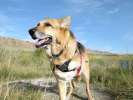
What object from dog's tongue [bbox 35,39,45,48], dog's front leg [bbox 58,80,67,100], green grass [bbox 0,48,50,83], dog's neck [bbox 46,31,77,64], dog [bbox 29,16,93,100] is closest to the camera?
dog's tongue [bbox 35,39,45,48]

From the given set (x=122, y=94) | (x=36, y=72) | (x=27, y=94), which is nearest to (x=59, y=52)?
(x=27, y=94)

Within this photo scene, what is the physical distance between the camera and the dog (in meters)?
6.50

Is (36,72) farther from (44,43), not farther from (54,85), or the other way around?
(44,43)

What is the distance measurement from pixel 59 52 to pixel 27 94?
1.24 metres

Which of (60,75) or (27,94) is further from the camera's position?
(27,94)

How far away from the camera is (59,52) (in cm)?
665

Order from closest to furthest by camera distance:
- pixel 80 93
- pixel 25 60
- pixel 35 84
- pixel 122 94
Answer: pixel 122 94, pixel 80 93, pixel 35 84, pixel 25 60

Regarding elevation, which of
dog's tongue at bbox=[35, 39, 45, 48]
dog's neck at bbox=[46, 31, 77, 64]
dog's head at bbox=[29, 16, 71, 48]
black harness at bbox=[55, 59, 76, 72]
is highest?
dog's head at bbox=[29, 16, 71, 48]

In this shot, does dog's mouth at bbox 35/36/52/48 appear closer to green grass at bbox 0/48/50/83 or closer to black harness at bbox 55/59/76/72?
black harness at bbox 55/59/76/72

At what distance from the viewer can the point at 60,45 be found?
21.7 feet

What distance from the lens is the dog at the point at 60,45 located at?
6500mm

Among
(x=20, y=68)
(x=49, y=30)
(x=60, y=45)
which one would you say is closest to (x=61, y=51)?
(x=60, y=45)

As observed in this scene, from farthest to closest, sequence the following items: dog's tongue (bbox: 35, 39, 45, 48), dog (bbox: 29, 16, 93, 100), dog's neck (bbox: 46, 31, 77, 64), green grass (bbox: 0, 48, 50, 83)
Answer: green grass (bbox: 0, 48, 50, 83)
dog's neck (bbox: 46, 31, 77, 64)
dog (bbox: 29, 16, 93, 100)
dog's tongue (bbox: 35, 39, 45, 48)

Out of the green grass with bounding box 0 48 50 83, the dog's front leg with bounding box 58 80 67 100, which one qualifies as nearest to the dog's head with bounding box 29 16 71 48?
the dog's front leg with bounding box 58 80 67 100
